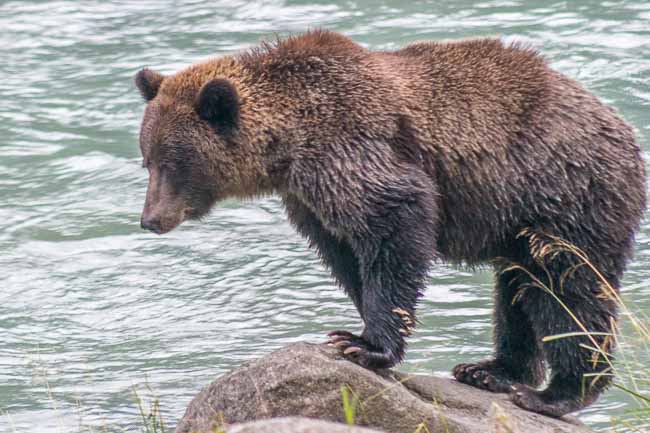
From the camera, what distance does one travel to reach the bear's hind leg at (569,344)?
7.38 metres

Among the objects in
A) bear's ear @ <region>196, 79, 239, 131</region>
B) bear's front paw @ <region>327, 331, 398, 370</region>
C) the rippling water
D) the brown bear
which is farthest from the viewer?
the rippling water

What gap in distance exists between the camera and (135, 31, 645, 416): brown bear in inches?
285

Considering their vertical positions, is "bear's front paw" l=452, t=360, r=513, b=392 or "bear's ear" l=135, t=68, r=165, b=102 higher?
"bear's ear" l=135, t=68, r=165, b=102

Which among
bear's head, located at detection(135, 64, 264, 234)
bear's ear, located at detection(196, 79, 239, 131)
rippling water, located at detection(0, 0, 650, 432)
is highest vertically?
bear's ear, located at detection(196, 79, 239, 131)

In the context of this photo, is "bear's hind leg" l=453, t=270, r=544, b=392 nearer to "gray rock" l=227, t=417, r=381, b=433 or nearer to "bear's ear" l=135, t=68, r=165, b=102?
"bear's ear" l=135, t=68, r=165, b=102

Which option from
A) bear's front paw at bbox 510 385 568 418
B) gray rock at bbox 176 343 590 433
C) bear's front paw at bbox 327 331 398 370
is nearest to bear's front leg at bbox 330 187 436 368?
bear's front paw at bbox 327 331 398 370

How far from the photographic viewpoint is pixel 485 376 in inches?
309

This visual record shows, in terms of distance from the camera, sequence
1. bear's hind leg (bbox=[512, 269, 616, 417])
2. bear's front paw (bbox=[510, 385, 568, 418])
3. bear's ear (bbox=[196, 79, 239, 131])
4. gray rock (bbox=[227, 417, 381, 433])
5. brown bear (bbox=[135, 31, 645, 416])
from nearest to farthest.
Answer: gray rock (bbox=[227, 417, 381, 433]), bear's ear (bbox=[196, 79, 239, 131]), brown bear (bbox=[135, 31, 645, 416]), bear's hind leg (bbox=[512, 269, 616, 417]), bear's front paw (bbox=[510, 385, 568, 418])

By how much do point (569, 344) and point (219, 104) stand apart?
7.83 feet

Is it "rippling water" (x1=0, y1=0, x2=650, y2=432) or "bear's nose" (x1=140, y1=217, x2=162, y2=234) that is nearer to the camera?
"bear's nose" (x1=140, y1=217, x2=162, y2=234)

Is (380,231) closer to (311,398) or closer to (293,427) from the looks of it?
(311,398)

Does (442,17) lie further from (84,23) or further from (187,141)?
(187,141)

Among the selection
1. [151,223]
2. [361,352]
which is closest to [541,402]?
[361,352]

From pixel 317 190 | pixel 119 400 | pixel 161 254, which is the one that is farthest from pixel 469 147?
pixel 161 254
